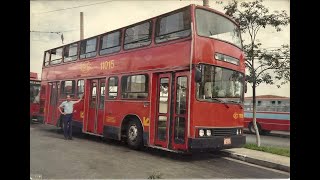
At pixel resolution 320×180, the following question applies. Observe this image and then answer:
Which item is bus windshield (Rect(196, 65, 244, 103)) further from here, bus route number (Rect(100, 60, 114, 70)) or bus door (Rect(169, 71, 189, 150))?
bus route number (Rect(100, 60, 114, 70))

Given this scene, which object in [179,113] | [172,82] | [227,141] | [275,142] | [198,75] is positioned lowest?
[275,142]

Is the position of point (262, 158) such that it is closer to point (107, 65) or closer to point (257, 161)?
point (257, 161)

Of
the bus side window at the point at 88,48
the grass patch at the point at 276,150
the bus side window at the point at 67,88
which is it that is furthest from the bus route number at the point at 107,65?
the grass patch at the point at 276,150

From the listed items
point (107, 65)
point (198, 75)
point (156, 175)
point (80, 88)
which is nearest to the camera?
point (156, 175)

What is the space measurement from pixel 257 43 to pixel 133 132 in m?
4.33

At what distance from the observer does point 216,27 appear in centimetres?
871

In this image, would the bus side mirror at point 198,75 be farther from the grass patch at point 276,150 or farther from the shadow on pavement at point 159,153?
the grass patch at point 276,150

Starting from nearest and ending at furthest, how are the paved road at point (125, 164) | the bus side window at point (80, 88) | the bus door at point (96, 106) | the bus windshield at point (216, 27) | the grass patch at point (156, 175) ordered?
the grass patch at point (156, 175) → the paved road at point (125, 164) → the bus windshield at point (216, 27) → the bus door at point (96, 106) → the bus side window at point (80, 88)

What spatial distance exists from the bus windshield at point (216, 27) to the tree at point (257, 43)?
1.07 meters

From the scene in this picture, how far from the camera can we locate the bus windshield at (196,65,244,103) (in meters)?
8.12

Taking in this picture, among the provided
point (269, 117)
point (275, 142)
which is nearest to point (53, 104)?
point (275, 142)

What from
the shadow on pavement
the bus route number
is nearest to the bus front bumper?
the shadow on pavement

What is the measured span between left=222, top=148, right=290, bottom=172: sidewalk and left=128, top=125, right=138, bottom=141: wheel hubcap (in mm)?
2387

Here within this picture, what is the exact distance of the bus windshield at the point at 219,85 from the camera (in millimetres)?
8125
